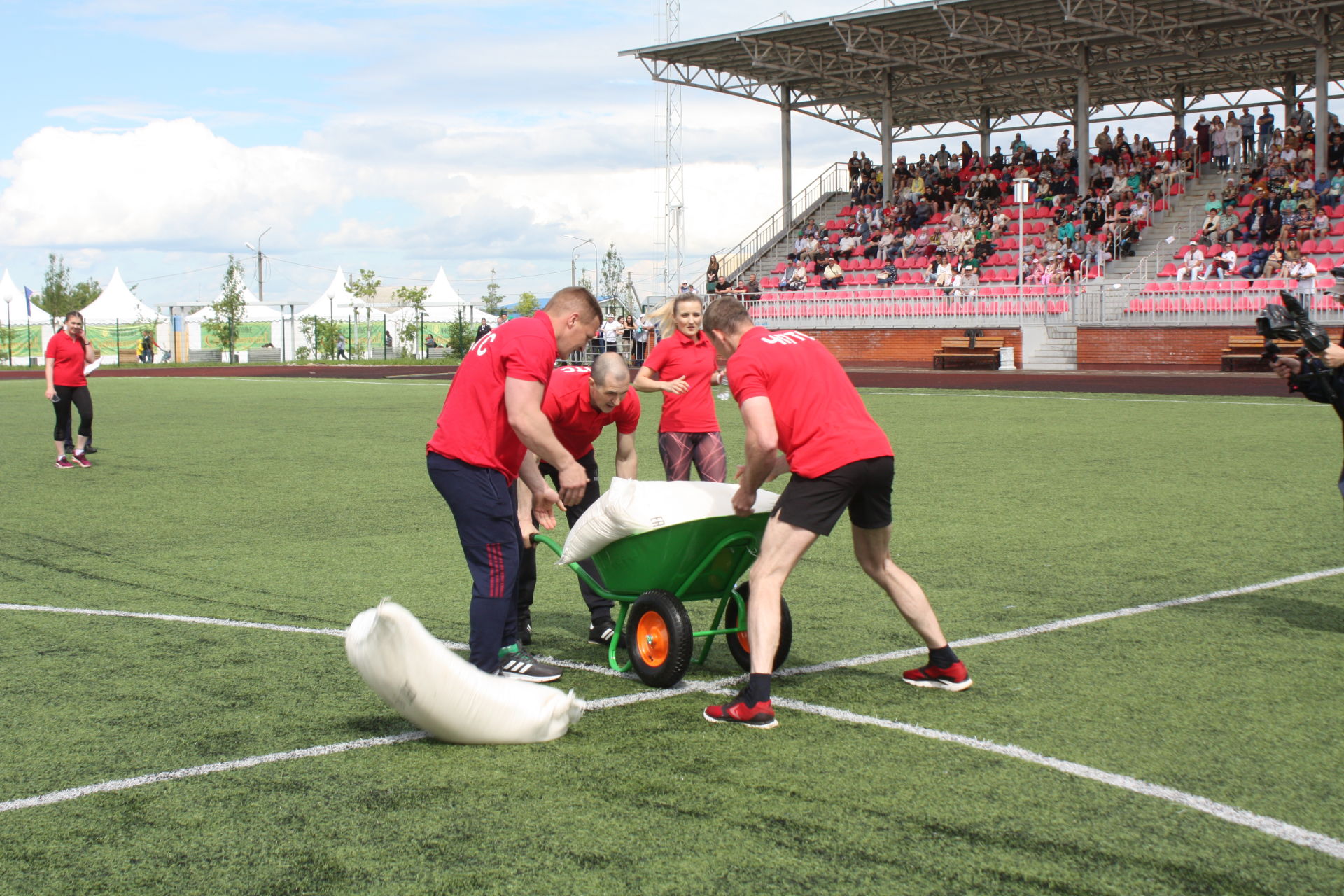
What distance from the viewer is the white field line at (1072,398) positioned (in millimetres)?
19938

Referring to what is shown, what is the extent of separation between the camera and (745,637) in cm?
566

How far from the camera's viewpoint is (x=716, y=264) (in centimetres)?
4250

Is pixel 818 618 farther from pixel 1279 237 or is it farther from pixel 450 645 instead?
pixel 1279 237

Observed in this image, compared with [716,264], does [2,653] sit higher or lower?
lower

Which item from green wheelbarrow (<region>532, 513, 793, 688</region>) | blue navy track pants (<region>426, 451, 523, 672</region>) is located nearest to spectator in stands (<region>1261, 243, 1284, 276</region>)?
green wheelbarrow (<region>532, 513, 793, 688</region>)

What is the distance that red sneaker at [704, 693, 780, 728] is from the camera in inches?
187

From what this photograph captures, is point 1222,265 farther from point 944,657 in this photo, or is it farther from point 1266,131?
point 944,657

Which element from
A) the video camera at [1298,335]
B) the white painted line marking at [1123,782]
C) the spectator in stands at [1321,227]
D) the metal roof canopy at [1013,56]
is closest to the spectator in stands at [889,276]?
the metal roof canopy at [1013,56]

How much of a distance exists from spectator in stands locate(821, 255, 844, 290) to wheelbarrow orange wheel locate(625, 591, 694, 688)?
3343 cm

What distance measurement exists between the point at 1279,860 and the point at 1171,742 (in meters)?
1.01

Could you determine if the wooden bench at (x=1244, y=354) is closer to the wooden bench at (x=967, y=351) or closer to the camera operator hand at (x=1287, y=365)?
the wooden bench at (x=967, y=351)

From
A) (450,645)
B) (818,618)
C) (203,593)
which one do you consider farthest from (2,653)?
(818,618)

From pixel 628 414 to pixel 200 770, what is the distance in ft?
9.17

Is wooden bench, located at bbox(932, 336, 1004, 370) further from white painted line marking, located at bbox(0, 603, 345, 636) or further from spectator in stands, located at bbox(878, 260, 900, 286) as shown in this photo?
white painted line marking, located at bbox(0, 603, 345, 636)
